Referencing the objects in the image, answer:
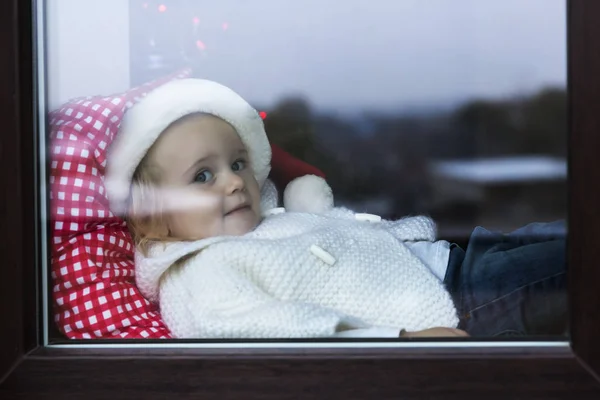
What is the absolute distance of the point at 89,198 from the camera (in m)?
1.55

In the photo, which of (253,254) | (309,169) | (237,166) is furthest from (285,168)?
(253,254)

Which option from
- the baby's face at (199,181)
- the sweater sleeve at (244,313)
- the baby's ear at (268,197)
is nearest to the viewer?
the sweater sleeve at (244,313)

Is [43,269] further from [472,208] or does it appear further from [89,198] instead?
[472,208]

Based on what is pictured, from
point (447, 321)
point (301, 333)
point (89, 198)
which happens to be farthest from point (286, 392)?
point (89, 198)

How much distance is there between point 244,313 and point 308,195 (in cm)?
46

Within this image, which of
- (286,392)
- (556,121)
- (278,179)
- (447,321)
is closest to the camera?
(286,392)

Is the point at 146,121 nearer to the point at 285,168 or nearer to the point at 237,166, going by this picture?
the point at 237,166

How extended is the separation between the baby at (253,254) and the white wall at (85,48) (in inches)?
3.5

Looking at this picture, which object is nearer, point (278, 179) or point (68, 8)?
point (68, 8)

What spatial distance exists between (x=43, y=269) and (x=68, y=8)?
423 mm

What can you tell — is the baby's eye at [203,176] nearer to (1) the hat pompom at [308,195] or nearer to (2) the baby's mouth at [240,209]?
(2) the baby's mouth at [240,209]

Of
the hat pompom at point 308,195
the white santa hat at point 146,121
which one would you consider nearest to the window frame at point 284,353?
the white santa hat at point 146,121

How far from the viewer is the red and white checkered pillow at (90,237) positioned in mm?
1420

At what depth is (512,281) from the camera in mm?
1596
